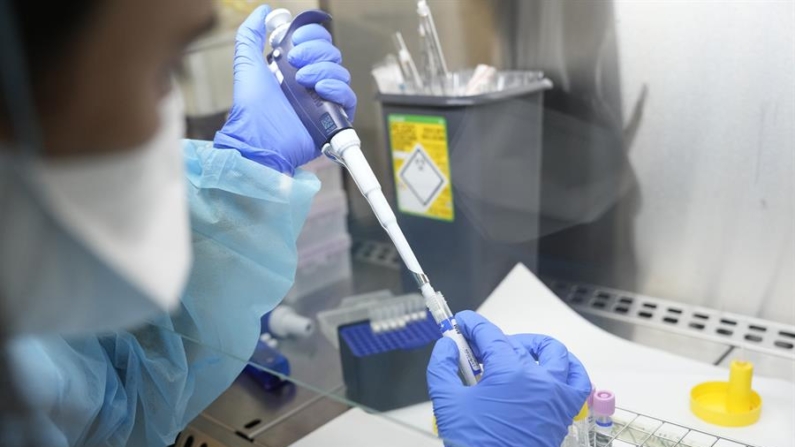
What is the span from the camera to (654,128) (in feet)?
4.05

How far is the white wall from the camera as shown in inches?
43.1

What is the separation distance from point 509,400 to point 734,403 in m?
0.43

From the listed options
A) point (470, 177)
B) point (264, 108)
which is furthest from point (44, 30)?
point (470, 177)

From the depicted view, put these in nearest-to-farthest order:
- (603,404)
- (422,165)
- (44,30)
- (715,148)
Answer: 1. (44,30)
2. (603,404)
3. (715,148)
4. (422,165)

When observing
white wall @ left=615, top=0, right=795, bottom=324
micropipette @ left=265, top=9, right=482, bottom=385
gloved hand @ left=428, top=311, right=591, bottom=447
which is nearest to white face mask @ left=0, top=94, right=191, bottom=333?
gloved hand @ left=428, top=311, right=591, bottom=447

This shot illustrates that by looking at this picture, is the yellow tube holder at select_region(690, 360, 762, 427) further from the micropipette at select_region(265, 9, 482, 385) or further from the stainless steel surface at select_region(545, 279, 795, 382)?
the micropipette at select_region(265, 9, 482, 385)

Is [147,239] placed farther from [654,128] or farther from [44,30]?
[654,128]

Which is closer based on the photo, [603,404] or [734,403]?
[603,404]

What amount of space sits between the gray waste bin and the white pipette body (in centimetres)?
14

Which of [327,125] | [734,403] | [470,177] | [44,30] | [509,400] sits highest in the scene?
[44,30]

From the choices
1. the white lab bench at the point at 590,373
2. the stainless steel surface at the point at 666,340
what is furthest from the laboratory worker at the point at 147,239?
the stainless steel surface at the point at 666,340

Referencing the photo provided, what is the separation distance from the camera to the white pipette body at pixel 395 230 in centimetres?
83

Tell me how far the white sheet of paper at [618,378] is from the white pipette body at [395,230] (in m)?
0.08

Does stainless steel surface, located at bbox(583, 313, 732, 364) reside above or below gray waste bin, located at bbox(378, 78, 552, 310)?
below
